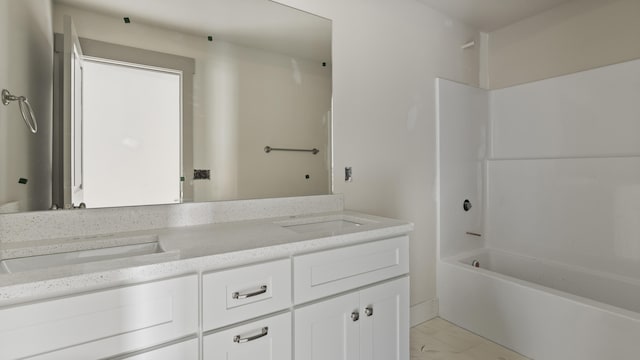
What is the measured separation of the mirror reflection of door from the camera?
131 cm

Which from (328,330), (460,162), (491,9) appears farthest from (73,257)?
(491,9)

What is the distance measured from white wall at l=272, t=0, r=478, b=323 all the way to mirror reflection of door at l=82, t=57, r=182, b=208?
34.4 inches

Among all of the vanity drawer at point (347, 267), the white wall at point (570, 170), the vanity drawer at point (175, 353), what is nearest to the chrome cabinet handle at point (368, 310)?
the vanity drawer at point (347, 267)

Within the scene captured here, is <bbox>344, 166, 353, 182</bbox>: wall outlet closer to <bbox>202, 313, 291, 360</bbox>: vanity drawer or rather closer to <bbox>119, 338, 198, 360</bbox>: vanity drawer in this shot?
<bbox>202, 313, 291, 360</bbox>: vanity drawer

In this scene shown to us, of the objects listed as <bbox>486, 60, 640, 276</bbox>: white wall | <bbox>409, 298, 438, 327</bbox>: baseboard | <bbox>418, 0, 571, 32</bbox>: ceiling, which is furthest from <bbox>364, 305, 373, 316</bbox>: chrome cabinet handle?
<bbox>418, 0, 571, 32</bbox>: ceiling

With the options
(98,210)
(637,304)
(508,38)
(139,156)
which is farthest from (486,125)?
(98,210)

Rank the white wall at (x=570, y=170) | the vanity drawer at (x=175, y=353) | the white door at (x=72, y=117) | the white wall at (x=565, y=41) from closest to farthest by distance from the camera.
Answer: the vanity drawer at (x=175, y=353) < the white door at (x=72, y=117) < the white wall at (x=570, y=170) < the white wall at (x=565, y=41)

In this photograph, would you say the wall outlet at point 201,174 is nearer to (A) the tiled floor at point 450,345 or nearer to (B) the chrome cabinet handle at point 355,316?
(B) the chrome cabinet handle at point 355,316

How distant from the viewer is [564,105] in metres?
2.44

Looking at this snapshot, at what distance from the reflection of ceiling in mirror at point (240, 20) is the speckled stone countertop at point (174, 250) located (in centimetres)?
92

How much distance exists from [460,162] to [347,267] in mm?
1784

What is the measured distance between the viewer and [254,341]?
108 centimetres

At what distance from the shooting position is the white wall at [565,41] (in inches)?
90.7

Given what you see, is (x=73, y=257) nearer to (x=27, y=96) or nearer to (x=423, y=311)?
(x=27, y=96)
